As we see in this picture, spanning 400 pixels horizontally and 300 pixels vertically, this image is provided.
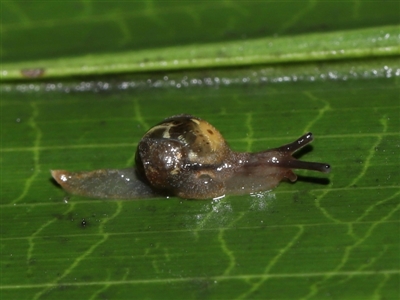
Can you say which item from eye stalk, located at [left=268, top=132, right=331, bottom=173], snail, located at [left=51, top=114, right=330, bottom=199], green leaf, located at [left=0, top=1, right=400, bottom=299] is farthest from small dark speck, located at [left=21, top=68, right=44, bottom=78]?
eye stalk, located at [left=268, top=132, right=331, bottom=173]

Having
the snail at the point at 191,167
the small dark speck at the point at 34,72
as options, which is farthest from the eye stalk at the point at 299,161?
the small dark speck at the point at 34,72

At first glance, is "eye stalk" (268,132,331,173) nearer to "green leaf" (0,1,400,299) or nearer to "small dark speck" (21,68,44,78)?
"green leaf" (0,1,400,299)

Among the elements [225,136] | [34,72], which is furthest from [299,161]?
[34,72]

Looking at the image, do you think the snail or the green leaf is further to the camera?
the snail

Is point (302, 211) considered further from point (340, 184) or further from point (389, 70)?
point (389, 70)

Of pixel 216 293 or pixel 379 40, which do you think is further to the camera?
pixel 379 40

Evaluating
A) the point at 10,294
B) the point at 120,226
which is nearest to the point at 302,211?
the point at 120,226

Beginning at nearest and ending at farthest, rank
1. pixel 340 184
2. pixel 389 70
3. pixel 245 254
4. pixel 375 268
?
pixel 375 268 < pixel 245 254 < pixel 340 184 < pixel 389 70
